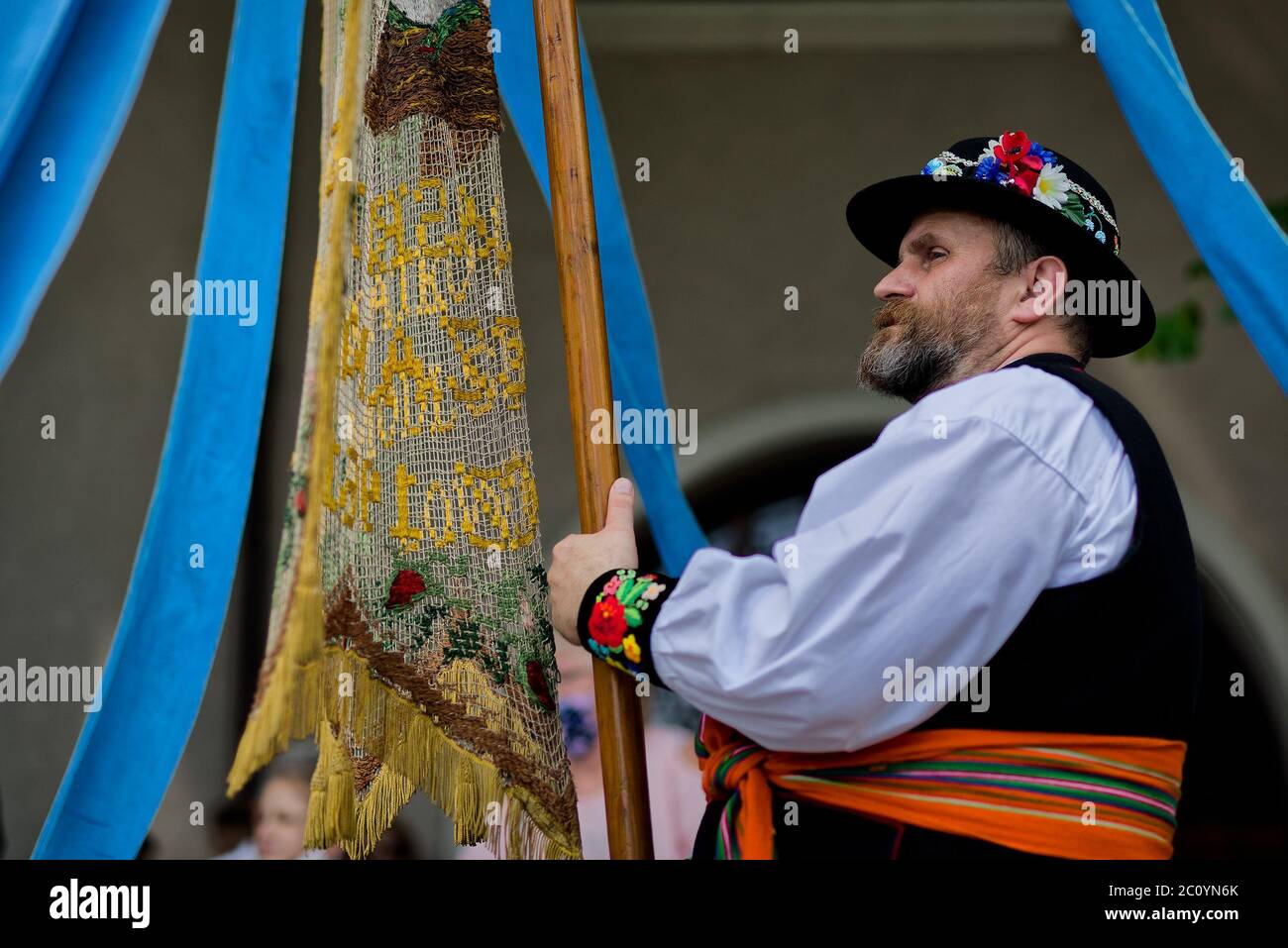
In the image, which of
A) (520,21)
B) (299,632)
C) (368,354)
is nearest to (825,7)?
(520,21)

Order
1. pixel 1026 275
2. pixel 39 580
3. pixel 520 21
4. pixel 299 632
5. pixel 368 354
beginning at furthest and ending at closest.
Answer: pixel 39 580 → pixel 520 21 → pixel 1026 275 → pixel 368 354 → pixel 299 632

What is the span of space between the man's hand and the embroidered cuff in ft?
0.07

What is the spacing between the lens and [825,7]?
458cm

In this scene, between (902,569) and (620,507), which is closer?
(902,569)

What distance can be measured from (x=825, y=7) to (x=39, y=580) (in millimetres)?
3355

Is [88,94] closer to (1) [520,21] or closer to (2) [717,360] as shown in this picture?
(1) [520,21]

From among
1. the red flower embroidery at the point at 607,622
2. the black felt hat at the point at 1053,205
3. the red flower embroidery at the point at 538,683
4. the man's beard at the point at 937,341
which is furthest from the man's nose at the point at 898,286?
the red flower embroidery at the point at 538,683

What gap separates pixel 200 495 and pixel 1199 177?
1559 millimetres

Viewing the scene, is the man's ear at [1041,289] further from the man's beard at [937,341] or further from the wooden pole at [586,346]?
the wooden pole at [586,346]

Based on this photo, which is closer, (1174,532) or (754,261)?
(1174,532)

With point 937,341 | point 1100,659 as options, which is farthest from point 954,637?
point 937,341

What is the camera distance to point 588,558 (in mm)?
1779

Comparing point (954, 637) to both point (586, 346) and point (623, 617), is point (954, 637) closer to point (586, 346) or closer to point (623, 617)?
point (623, 617)

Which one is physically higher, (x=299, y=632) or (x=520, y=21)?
(x=520, y=21)
